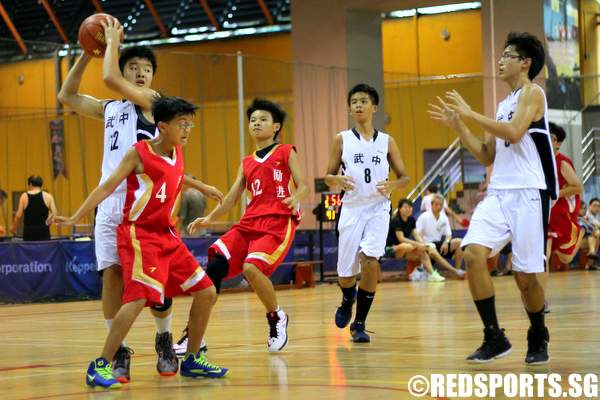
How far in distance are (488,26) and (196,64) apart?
26.2ft

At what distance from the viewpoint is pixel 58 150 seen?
16.8m

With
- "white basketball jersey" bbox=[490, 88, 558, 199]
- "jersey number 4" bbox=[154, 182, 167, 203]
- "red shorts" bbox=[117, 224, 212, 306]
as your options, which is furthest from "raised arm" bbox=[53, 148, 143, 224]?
"white basketball jersey" bbox=[490, 88, 558, 199]

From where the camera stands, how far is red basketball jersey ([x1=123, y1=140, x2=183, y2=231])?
6.00 meters

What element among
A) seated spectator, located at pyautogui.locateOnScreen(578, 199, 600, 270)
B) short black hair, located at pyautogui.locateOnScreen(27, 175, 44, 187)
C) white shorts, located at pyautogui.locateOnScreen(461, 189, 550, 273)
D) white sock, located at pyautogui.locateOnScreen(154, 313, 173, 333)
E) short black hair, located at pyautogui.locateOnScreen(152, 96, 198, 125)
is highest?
short black hair, located at pyautogui.locateOnScreen(152, 96, 198, 125)

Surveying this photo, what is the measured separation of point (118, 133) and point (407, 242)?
12545mm

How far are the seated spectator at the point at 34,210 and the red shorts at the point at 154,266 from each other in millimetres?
10092

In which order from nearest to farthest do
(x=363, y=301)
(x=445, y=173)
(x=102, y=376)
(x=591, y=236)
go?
1. (x=102, y=376)
2. (x=363, y=301)
3. (x=591, y=236)
4. (x=445, y=173)

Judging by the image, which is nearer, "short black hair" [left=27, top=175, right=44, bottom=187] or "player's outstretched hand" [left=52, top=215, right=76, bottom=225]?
"player's outstretched hand" [left=52, top=215, right=76, bottom=225]

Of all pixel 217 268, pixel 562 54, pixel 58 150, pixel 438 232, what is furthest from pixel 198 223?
pixel 562 54

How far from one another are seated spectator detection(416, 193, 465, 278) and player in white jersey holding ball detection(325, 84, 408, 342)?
10.4 m

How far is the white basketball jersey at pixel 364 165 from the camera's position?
867 centimetres

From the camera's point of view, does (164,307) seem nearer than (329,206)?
Yes

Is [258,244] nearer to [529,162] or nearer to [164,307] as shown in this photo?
[164,307]

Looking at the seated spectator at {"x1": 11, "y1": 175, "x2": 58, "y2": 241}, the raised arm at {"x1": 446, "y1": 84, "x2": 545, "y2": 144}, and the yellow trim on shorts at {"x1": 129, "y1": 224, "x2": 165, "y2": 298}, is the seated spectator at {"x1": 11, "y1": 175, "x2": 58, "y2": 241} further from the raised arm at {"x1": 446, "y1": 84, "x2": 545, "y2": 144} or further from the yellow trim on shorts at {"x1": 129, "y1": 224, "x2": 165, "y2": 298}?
the raised arm at {"x1": 446, "y1": 84, "x2": 545, "y2": 144}
